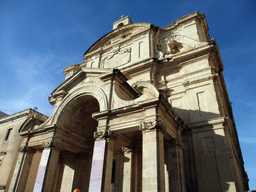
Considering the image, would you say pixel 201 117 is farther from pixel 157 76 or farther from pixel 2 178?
pixel 2 178

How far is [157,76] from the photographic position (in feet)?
53.9

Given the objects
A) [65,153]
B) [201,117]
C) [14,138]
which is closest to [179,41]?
[201,117]

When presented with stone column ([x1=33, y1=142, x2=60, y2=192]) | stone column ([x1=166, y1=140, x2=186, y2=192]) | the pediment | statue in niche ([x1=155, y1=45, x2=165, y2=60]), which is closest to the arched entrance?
stone column ([x1=33, y1=142, x2=60, y2=192])

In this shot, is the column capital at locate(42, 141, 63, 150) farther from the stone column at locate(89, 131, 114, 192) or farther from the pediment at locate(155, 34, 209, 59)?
the pediment at locate(155, 34, 209, 59)

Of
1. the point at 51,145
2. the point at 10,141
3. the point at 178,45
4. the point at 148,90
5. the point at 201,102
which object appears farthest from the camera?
the point at 10,141

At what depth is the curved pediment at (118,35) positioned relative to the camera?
2048cm

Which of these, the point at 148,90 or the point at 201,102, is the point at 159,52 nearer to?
the point at 201,102

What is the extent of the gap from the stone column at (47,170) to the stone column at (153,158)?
19.6 feet

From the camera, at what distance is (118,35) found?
2212 cm

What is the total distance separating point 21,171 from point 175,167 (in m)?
9.54

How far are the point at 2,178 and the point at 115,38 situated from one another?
17302 millimetres

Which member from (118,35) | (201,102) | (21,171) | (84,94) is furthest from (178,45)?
(21,171)

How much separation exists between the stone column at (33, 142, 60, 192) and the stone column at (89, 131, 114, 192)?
3572 millimetres

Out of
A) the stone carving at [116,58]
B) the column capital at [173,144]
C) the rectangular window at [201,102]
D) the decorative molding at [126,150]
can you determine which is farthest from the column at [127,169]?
the stone carving at [116,58]
